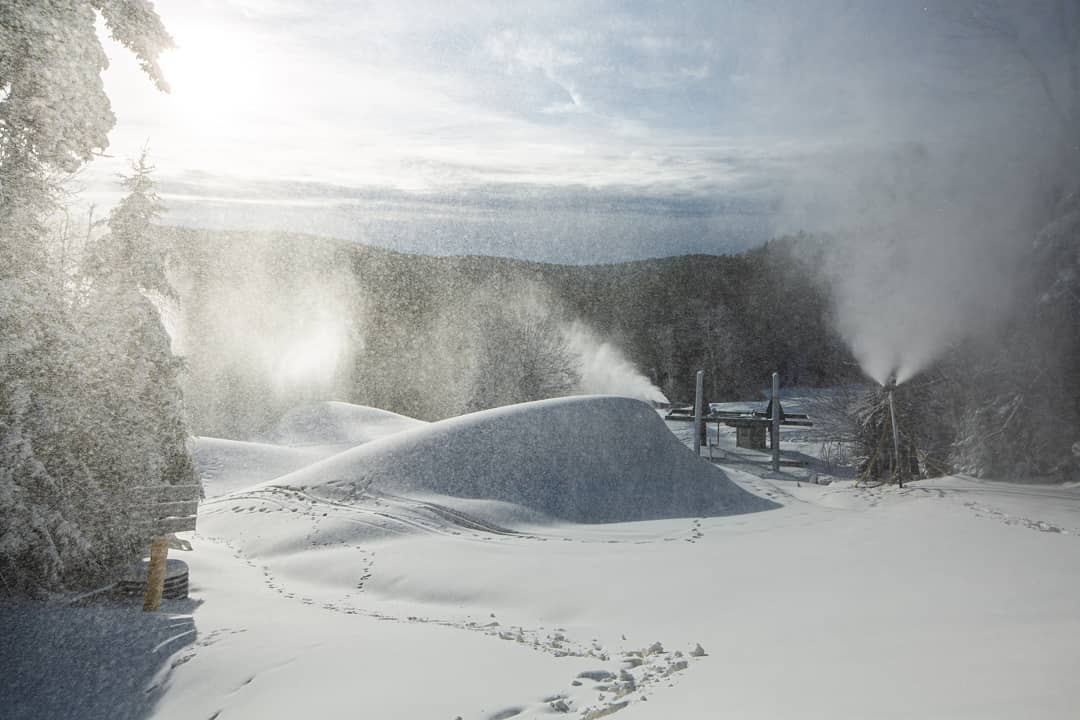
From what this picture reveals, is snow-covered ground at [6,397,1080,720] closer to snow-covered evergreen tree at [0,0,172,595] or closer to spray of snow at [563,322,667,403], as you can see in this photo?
snow-covered evergreen tree at [0,0,172,595]

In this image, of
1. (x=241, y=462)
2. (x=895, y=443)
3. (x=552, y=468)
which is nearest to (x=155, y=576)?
(x=552, y=468)

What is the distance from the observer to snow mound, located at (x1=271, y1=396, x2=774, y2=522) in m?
16.0

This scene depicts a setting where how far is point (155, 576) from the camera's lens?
331 inches

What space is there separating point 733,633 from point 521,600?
11.1ft

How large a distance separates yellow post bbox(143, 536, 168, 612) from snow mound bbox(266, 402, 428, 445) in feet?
65.6

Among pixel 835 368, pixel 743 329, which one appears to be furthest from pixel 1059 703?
pixel 743 329

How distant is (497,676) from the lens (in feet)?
18.3

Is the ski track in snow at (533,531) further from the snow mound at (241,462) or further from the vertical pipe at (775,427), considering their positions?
the snow mound at (241,462)

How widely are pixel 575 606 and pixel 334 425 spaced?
80.3 feet

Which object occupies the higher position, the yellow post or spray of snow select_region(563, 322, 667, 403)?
spray of snow select_region(563, 322, 667, 403)

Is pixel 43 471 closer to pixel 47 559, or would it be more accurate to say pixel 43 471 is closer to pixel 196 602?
pixel 47 559

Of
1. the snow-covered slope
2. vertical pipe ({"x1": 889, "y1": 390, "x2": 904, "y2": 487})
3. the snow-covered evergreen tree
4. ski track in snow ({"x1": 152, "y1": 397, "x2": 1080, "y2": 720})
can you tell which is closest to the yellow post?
the snow-covered evergreen tree

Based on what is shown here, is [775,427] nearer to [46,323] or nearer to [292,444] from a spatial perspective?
[46,323]

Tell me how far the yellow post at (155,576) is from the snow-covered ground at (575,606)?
0.96 feet
